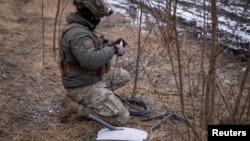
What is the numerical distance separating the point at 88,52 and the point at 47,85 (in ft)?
6.29

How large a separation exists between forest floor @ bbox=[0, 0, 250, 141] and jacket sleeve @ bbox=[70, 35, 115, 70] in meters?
0.59

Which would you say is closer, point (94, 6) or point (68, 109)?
point (94, 6)

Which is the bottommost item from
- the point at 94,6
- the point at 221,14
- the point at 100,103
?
the point at 221,14

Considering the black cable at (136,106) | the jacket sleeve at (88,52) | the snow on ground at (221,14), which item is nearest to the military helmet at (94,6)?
the jacket sleeve at (88,52)

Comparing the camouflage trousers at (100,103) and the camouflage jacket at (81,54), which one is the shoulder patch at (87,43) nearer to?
the camouflage jacket at (81,54)

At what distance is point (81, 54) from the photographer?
12.6 ft

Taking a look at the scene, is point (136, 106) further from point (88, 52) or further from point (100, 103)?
point (88, 52)

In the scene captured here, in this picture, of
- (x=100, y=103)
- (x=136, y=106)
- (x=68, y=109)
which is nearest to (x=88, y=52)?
(x=100, y=103)

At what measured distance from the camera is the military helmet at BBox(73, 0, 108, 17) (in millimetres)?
3875

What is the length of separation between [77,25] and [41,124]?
1147mm

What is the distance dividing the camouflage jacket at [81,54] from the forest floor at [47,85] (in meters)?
0.50

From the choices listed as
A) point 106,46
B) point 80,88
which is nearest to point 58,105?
point 80,88

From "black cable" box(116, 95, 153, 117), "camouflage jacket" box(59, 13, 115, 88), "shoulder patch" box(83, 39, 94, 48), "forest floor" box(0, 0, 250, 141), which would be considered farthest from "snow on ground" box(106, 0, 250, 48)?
"shoulder patch" box(83, 39, 94, 48)

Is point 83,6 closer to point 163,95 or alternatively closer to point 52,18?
point 163,95
